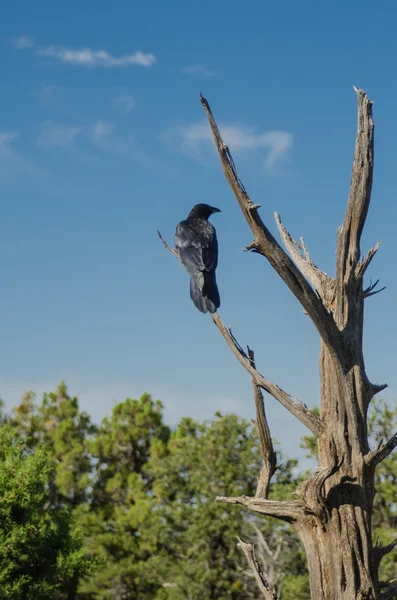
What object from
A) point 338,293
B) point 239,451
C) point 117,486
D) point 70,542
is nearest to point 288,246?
point 338,293

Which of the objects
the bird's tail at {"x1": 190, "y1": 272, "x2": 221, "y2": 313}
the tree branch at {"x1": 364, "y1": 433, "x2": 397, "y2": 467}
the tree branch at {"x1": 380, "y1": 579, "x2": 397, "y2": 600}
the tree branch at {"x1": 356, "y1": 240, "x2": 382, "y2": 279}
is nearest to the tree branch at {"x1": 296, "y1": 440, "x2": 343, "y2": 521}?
the tree branch at {"x1": 364, "y1": 433, "x2": 397, "y2": 467}

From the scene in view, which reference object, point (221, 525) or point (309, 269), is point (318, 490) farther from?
point (221, 525)

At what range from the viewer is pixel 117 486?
76.6 feet

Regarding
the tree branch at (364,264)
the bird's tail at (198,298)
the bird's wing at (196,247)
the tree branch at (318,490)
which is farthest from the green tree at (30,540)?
the tree branch at (364,264)

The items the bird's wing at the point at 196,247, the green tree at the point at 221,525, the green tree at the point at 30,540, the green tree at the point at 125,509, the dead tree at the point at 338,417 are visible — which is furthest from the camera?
the green tree at the point at 125,509

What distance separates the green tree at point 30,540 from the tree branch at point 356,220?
8.42 metres

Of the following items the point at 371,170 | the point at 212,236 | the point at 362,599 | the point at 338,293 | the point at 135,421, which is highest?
the point at 135,421

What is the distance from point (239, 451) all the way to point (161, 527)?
2.73 m

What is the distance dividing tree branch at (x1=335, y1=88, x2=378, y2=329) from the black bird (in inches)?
42.4

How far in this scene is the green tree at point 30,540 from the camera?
12.9 m

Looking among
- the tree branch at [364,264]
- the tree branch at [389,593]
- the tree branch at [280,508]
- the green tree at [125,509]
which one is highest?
the green tree at [125,509]

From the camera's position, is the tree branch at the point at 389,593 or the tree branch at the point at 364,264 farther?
the tree branch at the point at 364,264

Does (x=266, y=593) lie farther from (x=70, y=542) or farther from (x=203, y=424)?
(x=203, y=424)

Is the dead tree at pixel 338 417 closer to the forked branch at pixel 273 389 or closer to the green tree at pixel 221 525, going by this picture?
the forked branch at pixel 273 389
